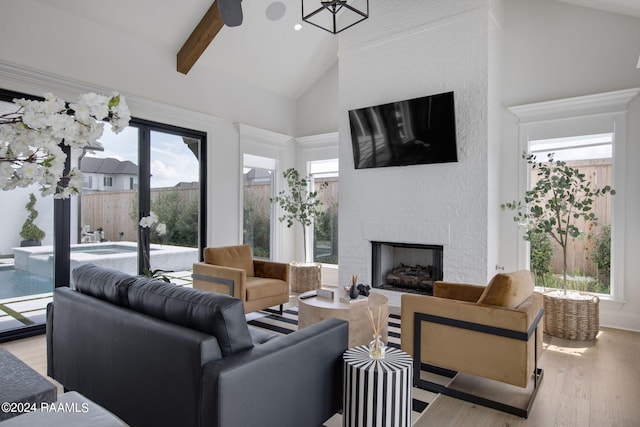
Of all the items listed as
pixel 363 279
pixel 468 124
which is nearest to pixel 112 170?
pixel 363 279

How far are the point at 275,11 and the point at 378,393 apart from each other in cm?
486

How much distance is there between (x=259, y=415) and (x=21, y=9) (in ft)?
13.9

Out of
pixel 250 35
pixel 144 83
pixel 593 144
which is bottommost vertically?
pixel 593 144

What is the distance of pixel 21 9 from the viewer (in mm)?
3568

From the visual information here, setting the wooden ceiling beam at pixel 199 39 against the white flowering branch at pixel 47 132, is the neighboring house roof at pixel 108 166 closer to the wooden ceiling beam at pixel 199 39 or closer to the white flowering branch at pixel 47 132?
the wooden ceiling beam at pixel 199 39

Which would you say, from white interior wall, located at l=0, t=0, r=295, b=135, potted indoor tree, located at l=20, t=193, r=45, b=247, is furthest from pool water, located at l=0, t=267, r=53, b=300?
white interior wall, located at l=0, t=0, r=295, b=135

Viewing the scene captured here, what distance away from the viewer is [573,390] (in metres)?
2.71

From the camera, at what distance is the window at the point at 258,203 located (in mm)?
6219

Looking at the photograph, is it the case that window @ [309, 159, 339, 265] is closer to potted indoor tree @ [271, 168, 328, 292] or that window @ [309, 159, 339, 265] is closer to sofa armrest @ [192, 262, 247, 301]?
potted indoor tree @ [271, 168, 328, 292]

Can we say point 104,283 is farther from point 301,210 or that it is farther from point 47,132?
point 301,210

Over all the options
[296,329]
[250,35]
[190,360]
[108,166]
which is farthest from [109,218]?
[190,360]

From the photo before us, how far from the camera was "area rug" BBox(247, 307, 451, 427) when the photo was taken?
242cm

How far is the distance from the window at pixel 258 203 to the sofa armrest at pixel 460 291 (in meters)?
3.60

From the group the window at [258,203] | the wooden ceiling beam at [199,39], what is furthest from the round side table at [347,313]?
the wooden ceiling beam at [199,39]
